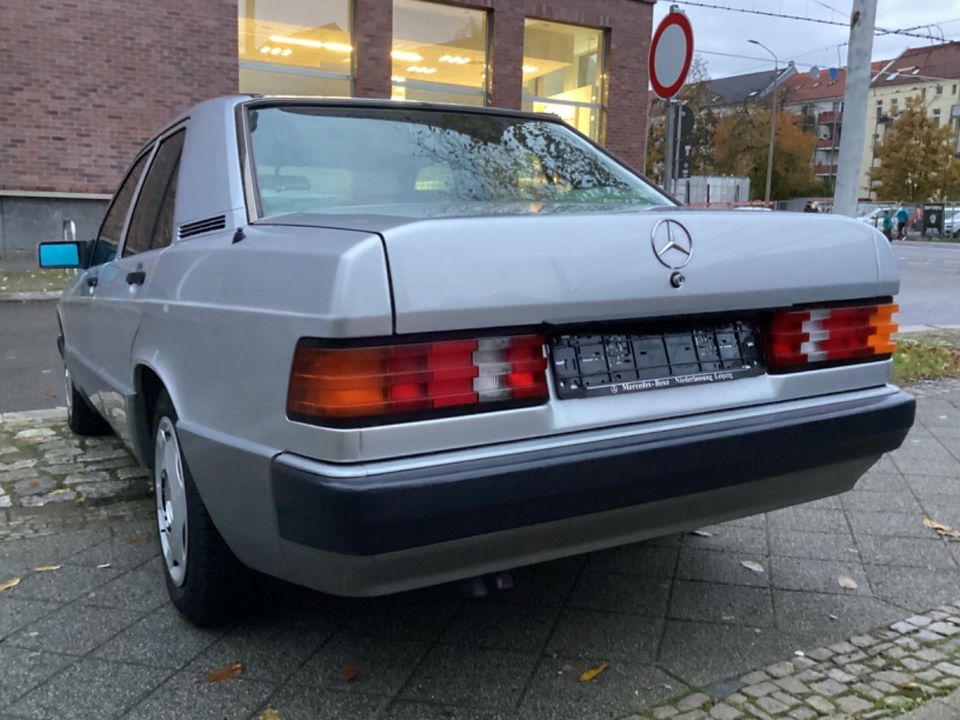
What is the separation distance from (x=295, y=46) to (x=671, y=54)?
36.0 feet

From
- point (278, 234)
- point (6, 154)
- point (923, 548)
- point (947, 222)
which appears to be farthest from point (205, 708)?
point (947, 222)

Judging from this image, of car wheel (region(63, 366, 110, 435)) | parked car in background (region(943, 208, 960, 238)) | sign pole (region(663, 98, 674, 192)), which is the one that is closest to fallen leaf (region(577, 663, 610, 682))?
car wheel (region(63, 366, 110, 435))

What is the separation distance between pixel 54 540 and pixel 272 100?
2.00m

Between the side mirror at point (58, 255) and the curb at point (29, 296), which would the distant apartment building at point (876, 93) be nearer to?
the curb at point (29, 296)

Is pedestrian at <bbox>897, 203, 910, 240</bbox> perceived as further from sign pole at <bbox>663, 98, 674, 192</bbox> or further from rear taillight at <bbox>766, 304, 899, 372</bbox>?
rear taillight at <bbox>766, 304, 899, 372</bbox>

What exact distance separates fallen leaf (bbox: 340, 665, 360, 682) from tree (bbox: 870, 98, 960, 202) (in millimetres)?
61842

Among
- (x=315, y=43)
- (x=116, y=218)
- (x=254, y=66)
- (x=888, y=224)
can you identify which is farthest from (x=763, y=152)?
(x=116, y=218)

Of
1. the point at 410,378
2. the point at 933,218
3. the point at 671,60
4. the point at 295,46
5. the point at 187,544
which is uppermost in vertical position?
the point at 295,46

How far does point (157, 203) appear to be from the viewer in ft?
11.1

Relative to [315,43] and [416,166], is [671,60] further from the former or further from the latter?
[315,43]

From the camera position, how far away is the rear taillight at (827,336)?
260 centimetres

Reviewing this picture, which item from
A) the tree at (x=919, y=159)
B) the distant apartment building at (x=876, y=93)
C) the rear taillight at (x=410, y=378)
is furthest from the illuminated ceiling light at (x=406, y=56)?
the distant apartment building at (x=876, y=93)

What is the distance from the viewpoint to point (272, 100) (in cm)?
311

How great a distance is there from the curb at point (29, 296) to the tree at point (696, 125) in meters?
38.1
